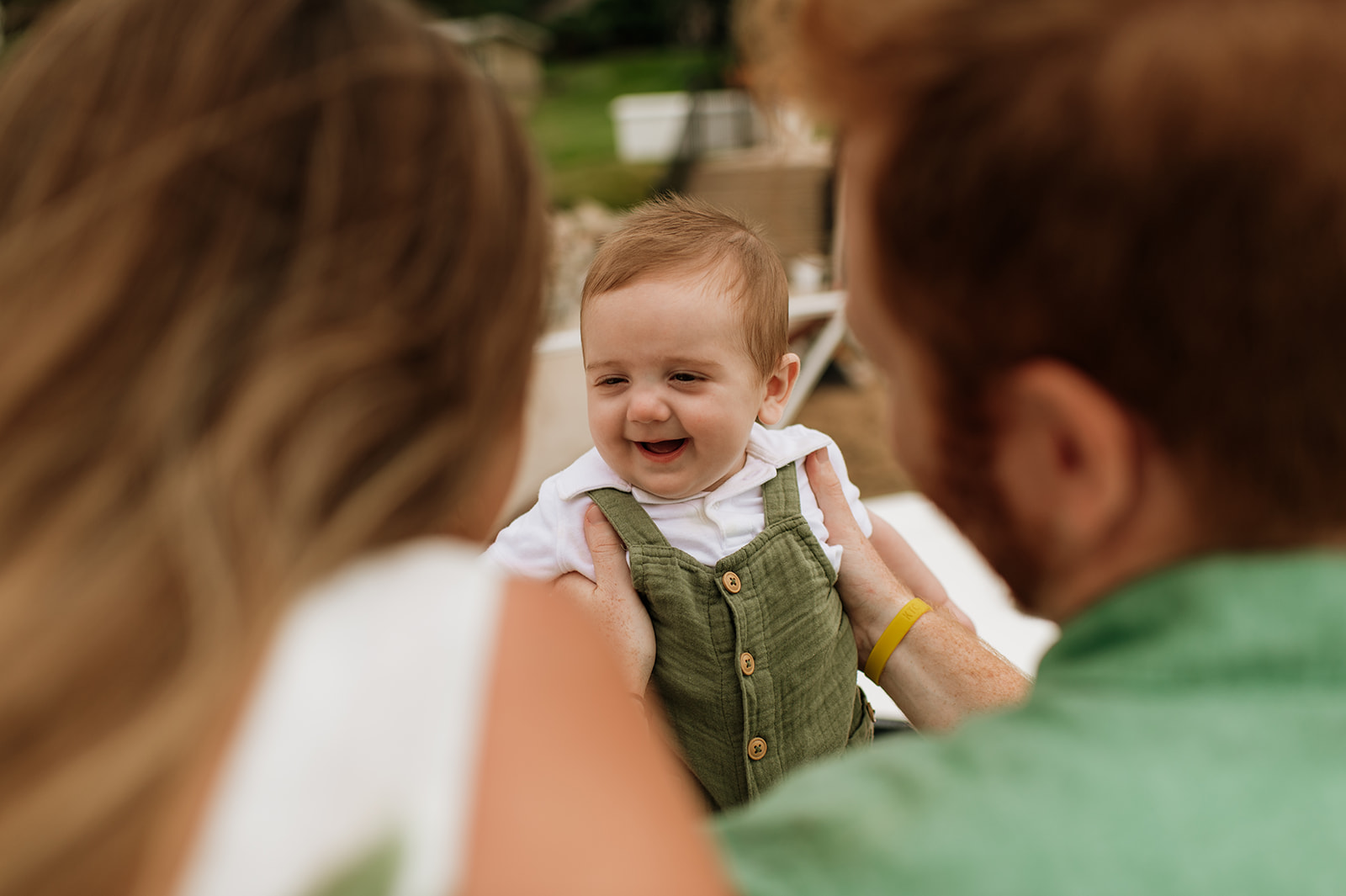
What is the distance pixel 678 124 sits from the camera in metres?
12.6

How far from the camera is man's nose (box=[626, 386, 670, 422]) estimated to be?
178 centimetres

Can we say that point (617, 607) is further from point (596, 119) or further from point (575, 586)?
point (596, 119)

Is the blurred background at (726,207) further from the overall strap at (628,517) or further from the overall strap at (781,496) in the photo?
the overall strap at (781,496)

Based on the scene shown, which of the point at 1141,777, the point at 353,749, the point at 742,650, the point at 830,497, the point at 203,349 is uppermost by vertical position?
the point at 203,349

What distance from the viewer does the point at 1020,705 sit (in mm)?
849

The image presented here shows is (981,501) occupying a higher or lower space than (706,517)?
higher

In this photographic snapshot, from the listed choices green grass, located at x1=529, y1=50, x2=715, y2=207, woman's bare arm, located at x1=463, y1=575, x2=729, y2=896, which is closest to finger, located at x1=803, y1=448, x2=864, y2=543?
green grass, located at x1=529, y1=50, x2=715, y2=207

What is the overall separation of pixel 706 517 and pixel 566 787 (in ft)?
3.99

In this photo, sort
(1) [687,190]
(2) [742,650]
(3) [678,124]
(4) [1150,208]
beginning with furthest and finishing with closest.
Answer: (3) [678,124], (1) [687,190], (2) [742,650], (4) [1150,208]

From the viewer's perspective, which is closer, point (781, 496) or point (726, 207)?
point (781, 496)

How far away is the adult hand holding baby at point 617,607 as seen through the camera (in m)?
1.75

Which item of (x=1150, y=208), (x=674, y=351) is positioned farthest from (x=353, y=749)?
(x=674, y=351)

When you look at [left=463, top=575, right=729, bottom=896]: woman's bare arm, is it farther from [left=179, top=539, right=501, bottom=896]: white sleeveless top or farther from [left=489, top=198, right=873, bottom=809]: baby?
[left=489, top=198, right=873, bottom=809]: baby

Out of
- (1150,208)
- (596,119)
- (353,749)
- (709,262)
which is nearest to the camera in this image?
(353,749)
